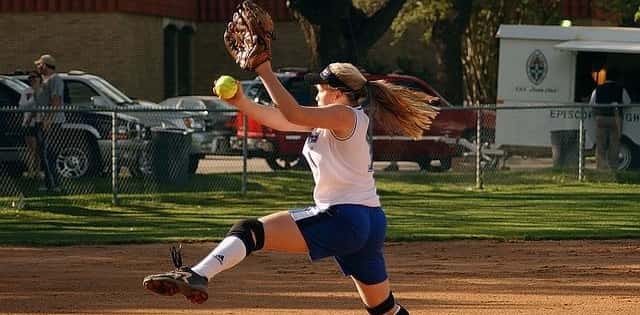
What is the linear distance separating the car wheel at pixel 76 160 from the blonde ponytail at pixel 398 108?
12331 mm

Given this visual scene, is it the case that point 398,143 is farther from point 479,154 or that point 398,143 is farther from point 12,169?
point 12,169

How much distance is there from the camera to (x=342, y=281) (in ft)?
39.3

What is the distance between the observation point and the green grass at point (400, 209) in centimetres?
1602

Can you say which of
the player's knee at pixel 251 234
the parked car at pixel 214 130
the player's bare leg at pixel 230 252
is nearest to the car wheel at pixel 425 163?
the parked car at pixel 214 130

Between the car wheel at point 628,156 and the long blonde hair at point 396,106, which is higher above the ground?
the long blonde hair at point 396,106

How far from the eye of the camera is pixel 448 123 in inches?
946

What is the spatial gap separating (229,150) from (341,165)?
46.1ft

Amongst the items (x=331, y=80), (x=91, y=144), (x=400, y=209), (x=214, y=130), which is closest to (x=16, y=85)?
(x=91, y=144)

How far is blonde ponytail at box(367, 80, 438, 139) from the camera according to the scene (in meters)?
8.04

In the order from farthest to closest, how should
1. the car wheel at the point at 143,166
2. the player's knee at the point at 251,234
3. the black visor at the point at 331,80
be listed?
the car wheel at the point at 143,166
the black visor at the point at 331,80
the player's knee at the point at 251,234

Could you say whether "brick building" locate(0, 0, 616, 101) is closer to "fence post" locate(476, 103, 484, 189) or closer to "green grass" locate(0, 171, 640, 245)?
"green grass" locate(0, 171, 640, 245)

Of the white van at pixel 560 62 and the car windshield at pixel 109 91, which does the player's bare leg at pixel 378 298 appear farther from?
the white van at pixel 560 62

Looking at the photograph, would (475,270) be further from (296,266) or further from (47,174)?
(47,174)

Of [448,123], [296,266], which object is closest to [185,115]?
[448,123]
